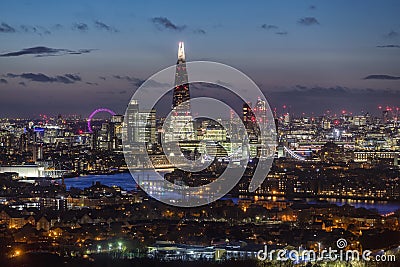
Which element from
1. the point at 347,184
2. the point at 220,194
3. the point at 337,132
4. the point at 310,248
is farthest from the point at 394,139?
the point at 310,248

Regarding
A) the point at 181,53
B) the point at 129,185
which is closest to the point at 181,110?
the point at 181,53

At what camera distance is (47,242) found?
25.8 ft

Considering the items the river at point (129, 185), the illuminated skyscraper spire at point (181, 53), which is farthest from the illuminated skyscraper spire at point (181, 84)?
the river at point (129, 185)

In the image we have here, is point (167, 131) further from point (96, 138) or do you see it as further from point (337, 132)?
point (337, 132)

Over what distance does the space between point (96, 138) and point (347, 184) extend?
1485 cm

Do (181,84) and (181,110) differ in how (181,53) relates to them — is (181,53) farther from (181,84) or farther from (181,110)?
(181,110)

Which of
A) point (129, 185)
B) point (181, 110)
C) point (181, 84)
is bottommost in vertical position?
point (129, 185)

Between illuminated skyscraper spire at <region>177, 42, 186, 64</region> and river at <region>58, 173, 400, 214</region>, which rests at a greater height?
illuminated skyscraper spire at <region>177, 42, 186, 64</region>

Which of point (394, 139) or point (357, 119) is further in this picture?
point (357, 119)

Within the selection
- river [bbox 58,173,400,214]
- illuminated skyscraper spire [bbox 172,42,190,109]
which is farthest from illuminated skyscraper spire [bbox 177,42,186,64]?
river [bbox 58,173,400,214]

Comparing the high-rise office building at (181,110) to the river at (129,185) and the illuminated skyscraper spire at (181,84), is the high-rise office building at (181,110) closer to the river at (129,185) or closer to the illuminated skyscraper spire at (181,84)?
the illuminated skyscraper spire at (181,84)

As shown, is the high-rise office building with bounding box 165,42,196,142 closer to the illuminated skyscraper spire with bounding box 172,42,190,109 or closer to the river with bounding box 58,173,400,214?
the illuminated skyscraper spire with bounding box 172,42,190,109

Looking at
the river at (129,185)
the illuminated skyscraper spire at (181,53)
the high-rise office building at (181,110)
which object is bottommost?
the river at (129,185)

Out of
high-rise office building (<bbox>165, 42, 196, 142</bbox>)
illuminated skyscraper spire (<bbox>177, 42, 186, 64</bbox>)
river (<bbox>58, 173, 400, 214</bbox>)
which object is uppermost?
illuminated skyscraper spire (<bbox>177, 42, 186, 64</bbox>)
